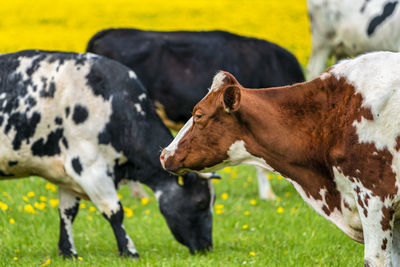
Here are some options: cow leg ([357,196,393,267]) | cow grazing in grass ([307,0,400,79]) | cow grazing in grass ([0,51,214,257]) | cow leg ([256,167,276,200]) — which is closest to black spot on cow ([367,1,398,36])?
cow grazing in grass ([307,0,400,79])

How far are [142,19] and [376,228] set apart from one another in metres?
24.2

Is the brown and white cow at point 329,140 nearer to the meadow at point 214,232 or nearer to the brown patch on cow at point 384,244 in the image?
the brown patch on cow at point 384,244

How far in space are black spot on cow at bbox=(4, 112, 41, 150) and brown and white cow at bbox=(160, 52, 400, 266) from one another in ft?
7.29

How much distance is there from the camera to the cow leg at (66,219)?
7.40 m

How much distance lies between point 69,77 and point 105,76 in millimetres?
348

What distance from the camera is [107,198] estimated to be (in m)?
7.13

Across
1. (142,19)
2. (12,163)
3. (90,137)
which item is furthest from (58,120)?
(142,19)

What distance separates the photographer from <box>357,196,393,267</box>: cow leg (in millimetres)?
4570

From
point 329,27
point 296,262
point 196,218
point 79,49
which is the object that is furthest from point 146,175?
point 79,49

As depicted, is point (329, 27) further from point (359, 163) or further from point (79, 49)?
point (79, 49)

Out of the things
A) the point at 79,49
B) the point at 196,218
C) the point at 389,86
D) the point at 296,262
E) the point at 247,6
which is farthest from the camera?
the point at 247,6

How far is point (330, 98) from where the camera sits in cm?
484

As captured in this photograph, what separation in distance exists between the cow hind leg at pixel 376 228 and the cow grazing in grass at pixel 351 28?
5.45 m

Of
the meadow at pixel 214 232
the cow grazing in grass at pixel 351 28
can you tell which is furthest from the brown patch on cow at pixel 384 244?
the cow grazing in grass at pixel 351 28
